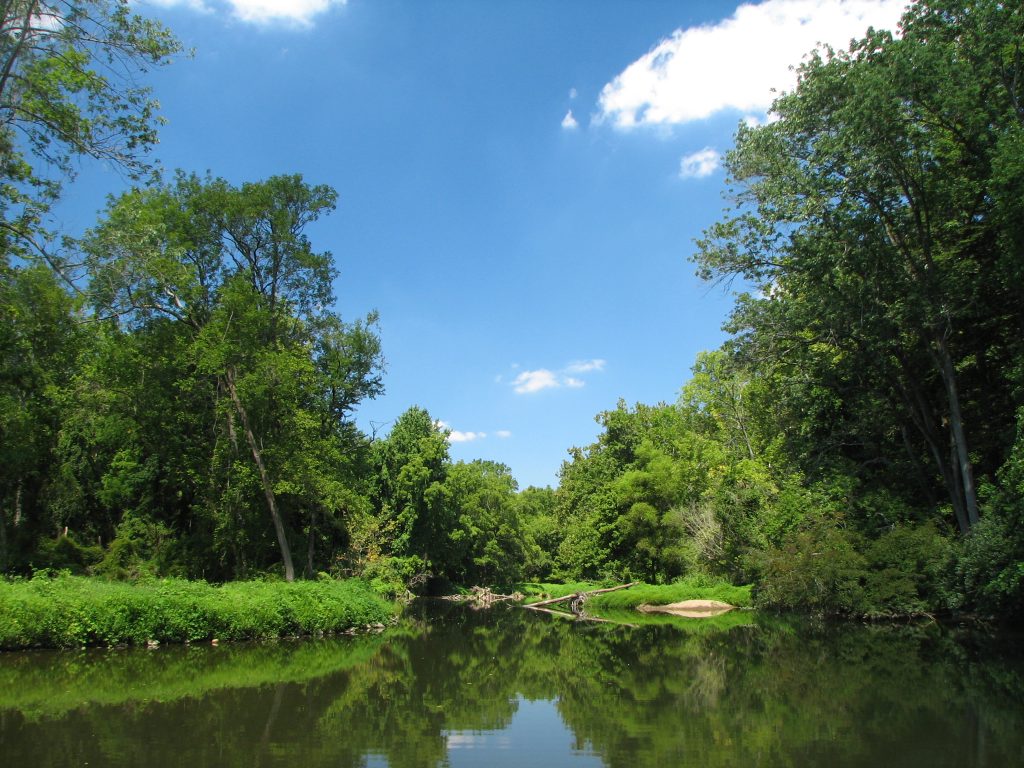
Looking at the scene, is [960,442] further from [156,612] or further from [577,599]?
[577,599]

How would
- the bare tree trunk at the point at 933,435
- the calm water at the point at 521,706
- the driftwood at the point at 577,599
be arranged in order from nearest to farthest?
1. the calm water at the point at 521,706
2. the bare tree trunk at the point at 933,435
3. the driftwood at the point at 577,599

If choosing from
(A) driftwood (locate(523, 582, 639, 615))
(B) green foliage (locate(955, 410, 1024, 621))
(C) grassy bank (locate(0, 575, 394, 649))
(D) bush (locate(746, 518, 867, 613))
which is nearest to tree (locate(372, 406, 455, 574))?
(A) driftwood (locate(523, 582, 639, 615))

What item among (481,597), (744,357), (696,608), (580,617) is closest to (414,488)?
(481,597)

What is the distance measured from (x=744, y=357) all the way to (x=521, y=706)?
1759 cm

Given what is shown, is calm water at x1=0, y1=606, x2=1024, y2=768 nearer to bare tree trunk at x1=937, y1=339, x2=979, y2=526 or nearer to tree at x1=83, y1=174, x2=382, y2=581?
bare tree trunk at x1=937, y1=339, x2=979, y2=526

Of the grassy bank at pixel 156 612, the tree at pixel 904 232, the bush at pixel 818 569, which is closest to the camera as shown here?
the grassy bank at pixel 156 612

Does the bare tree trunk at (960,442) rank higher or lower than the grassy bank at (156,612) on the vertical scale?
higher

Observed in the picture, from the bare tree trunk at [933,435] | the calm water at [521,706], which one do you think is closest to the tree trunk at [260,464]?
the calm water at [521,706]

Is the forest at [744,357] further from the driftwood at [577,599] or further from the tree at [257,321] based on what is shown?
the driftwood at [577,599]

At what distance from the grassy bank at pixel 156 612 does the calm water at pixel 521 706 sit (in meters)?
0.66

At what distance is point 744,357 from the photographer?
2588 cm

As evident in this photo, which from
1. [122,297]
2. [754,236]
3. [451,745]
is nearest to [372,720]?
[451,745]

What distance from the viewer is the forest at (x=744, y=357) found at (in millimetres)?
17766

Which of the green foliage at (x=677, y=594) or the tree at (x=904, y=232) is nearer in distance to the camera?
the tree at (x=904, y=232)
